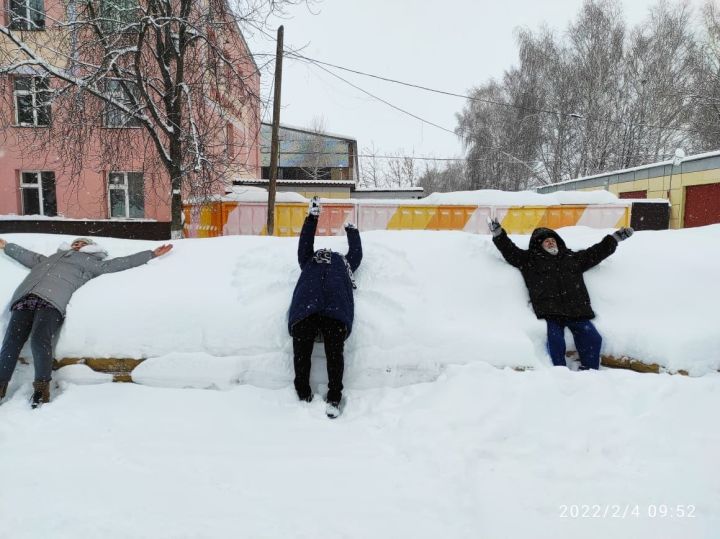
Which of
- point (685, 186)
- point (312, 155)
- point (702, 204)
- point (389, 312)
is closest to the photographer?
point (389, 312)

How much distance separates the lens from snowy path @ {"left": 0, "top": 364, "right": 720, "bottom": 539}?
2.05 metres

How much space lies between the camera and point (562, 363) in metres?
3.48

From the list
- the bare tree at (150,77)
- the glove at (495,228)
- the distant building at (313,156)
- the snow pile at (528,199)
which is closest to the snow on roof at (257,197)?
the bare tree at (150,77)

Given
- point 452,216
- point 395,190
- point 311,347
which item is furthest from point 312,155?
point 311,347

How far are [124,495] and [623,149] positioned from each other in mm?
29025

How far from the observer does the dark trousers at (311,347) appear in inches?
126

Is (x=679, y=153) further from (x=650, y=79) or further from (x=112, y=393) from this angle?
(x=112, y=393)

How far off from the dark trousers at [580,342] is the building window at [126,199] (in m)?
12.4

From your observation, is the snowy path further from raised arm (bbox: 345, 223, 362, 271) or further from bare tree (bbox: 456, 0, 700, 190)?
bare tree (bbox: 456, 0, 700, 190)

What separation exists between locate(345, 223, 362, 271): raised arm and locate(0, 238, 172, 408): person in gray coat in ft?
6.51

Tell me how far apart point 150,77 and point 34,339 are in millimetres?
5799

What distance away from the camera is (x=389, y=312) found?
3.64 metres

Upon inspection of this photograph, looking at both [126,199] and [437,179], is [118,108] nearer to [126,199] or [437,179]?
[126,199]

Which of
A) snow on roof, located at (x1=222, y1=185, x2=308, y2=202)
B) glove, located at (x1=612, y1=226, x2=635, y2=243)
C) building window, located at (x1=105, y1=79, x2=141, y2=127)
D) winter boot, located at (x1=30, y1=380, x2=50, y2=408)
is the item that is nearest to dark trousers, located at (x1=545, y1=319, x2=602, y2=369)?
glove, located at (x1=612, y1=226, x2=635, y2=243)
